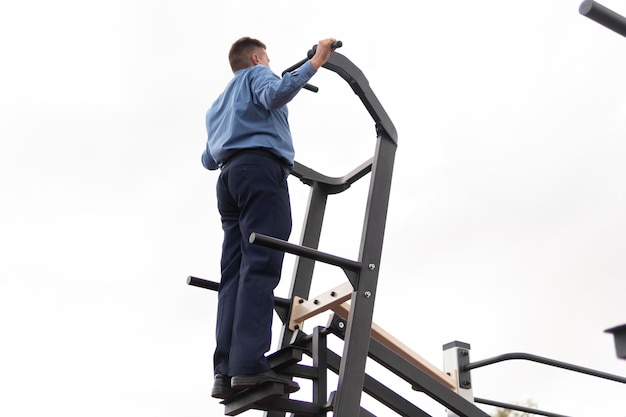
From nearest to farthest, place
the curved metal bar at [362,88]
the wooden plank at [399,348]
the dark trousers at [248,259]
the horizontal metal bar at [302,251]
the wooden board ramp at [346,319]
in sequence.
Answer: the horizontal metal bar at [302,251] < the dark trousers at [248,259] < the curved metal bar at [362,88] < the wooden board ramp at [346,319] < the wooden plank at [399,348]

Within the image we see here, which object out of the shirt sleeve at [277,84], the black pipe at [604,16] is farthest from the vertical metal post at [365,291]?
the black pipe at [604,16]

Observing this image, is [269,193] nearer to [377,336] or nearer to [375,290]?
[375,290]

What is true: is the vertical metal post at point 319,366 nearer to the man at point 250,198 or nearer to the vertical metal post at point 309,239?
the man at point 250,198

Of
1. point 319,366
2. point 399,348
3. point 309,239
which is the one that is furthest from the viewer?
point 309,239

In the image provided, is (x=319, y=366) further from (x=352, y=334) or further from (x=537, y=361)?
(x=537, y=361)

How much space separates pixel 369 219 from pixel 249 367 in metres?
0.69

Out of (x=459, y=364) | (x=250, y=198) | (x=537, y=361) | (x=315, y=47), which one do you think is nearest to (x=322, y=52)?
(x=315, y=47)

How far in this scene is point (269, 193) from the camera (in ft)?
10.3

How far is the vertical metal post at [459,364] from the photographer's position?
160 inches

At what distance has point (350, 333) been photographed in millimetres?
2865

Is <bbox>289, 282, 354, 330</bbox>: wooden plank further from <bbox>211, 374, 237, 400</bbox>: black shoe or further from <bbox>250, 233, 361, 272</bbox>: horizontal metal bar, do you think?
<bbox>211, 374, 237, 400</bbox>: black shoe

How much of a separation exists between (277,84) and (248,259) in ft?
2.17

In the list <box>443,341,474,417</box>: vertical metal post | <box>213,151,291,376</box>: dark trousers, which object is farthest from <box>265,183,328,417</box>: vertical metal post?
<box>443,341,474,417</box>: vertical metal post

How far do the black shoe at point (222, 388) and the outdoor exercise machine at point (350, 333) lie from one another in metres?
0.04
